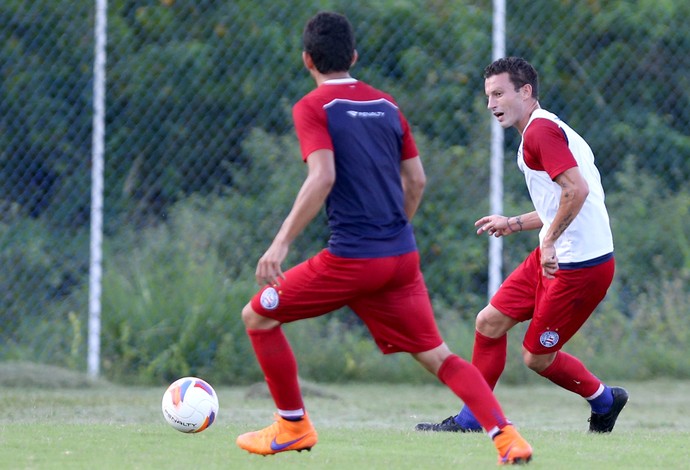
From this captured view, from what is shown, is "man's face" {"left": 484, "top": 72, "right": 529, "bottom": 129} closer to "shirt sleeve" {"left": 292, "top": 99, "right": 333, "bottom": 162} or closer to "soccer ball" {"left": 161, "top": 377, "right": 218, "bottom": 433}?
"shirt sleeve" {"left": 292, "top": 99, "right": 333, "bottom": 162}

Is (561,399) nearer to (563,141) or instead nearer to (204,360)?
(204,360)

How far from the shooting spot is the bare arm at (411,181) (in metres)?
5.28

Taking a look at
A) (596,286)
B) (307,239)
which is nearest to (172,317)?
(307,239)

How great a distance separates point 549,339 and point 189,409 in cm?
195

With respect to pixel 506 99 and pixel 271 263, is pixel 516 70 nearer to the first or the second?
pixel 506 99

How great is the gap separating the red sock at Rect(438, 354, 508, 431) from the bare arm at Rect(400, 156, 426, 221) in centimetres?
70

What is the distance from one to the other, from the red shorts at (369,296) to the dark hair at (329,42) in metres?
0.82

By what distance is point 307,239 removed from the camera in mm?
10992

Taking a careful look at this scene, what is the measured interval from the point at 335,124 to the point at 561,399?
5.14 metres

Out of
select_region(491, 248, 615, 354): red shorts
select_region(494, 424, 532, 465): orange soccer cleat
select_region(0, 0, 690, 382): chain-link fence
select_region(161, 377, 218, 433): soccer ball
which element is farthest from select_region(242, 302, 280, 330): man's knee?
select_region(0, 0, 690, 382): chain-link fence

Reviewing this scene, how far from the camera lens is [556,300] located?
622cm

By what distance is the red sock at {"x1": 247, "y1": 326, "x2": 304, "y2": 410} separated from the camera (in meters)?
5.21

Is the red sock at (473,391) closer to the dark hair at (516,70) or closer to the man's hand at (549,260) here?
the man's hand at (549,260)

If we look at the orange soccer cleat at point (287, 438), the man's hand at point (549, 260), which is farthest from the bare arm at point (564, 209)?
the orange soccer cleat at point (287, 438)
